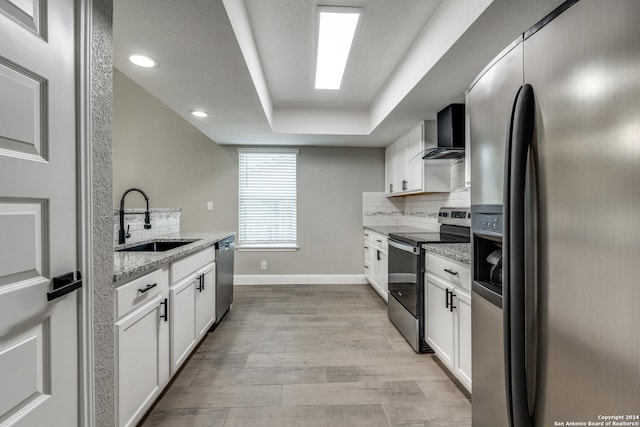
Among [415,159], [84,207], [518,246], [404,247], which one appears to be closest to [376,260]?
[404,247]

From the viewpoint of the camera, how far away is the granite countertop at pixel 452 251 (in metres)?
1.60

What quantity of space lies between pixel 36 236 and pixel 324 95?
→ 2.94m

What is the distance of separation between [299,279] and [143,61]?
329 centimetres

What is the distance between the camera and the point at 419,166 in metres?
3.11

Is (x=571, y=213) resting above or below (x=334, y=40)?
below

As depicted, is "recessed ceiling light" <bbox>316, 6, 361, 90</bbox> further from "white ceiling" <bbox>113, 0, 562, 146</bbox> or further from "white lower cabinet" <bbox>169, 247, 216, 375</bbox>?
"white lower cabinet" <bbox>169, 247, 216, 375</bbox>

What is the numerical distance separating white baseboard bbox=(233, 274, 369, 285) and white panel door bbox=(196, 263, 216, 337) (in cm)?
→ 164

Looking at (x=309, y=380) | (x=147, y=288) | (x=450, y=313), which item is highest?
(x=147, y=288)

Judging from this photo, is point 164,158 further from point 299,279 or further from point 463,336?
point 463,336

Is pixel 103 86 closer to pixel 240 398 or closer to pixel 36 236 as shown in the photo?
pixel 36 236

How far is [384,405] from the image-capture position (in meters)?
1.66

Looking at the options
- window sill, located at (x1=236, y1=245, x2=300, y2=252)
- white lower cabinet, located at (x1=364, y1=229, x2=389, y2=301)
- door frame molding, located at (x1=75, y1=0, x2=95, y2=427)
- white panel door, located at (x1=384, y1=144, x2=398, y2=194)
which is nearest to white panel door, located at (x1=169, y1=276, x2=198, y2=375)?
door frame molding, located at (x1=75, y1=0, x2=95, y2=427)

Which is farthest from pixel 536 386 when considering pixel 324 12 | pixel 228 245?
pixel 228 245

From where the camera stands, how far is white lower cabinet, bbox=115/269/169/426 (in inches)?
49.8
